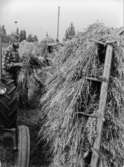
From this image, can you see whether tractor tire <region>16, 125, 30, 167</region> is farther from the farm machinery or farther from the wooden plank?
the wooden plank

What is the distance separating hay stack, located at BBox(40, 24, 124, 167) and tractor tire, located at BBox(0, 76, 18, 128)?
0.59m

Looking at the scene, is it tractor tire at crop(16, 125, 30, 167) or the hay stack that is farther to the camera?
tractor tire at crop(16, 125, 30, 167)

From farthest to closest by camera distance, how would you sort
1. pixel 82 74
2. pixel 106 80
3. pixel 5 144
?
pixel 5 144
pixel 82 74
pixel 106 80

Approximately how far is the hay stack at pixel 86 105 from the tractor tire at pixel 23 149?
422 mm

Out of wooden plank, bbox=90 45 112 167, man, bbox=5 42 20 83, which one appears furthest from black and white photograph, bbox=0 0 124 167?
man, bbox=5 42 20 83

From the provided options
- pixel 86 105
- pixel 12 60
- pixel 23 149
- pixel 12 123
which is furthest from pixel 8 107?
pixel 12 60

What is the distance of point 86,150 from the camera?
242 centimetres

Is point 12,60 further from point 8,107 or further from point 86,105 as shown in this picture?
point 86,105

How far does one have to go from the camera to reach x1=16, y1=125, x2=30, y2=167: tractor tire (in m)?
2.72

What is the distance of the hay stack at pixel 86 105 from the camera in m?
2.35

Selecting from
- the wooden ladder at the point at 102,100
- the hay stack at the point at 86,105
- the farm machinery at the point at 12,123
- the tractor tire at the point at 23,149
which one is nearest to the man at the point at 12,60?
the farm machinery at the point at 12,123

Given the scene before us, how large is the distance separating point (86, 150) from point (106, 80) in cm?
79

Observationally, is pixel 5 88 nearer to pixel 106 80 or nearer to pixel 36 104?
pixel 106 80

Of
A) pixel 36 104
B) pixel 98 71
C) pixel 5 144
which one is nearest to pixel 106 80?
pixel 98 71
